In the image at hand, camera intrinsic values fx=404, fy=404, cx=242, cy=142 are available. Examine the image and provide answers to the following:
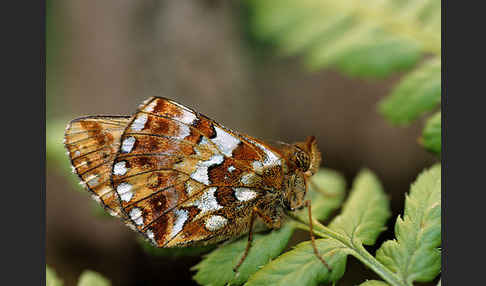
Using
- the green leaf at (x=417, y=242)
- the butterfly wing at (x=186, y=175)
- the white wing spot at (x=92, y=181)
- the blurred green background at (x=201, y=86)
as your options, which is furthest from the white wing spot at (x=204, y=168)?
the blurred green background at (x=201, y=86)

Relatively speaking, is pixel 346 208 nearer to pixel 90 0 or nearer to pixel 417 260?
pixel 417 260

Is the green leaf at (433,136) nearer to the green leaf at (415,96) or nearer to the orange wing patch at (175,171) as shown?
the green leaf at (415,96)

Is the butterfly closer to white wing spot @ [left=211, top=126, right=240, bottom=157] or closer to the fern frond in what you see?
white wing spot @ [left=211, top=126, right=240, bottom=157]

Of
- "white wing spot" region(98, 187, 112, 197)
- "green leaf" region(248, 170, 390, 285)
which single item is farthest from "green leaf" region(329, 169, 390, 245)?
"white wing spot" region(98, 187, 112, 197)

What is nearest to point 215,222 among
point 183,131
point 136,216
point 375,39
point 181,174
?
point 181,174

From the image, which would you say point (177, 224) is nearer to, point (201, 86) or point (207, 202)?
point (207, 202)
